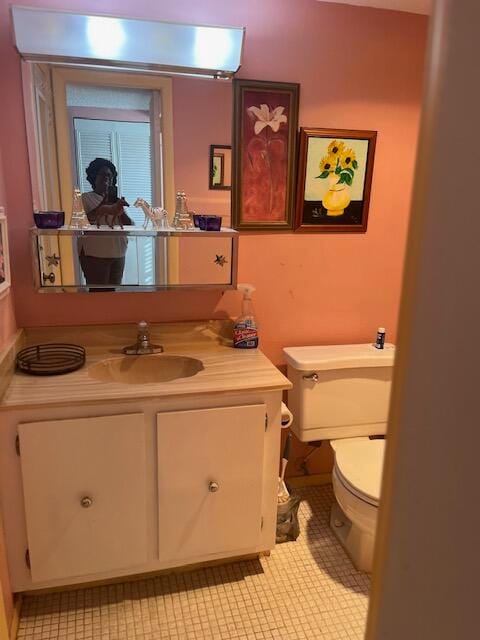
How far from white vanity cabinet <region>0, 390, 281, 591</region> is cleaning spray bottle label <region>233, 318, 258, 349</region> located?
35 cm

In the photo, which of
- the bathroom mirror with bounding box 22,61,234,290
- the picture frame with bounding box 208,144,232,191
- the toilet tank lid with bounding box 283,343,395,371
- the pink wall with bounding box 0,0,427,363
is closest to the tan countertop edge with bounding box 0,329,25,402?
the pink wall with bounding box 0,0,427,363

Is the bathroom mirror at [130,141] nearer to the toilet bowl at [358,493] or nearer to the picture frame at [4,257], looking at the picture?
the picture frame at [4,257]

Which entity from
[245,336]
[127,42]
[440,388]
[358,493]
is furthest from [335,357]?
[440,388]

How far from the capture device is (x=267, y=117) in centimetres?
193

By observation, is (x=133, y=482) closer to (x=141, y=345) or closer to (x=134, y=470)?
(x=134, y=470)

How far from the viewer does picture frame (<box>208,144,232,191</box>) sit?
192 centimetres

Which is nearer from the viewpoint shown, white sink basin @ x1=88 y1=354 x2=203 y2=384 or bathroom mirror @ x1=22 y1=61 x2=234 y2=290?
bathroom mirror @ x1=22 y1=61 x2=234 y2=290

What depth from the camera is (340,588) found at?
72.5 inches

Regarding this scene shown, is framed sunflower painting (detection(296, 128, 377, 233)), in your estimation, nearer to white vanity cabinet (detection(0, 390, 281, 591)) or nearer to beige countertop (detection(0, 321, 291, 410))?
beige countertop (detection(0, 321, 291, 410))

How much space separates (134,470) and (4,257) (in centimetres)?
86

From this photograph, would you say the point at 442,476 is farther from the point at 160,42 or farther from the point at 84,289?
the point at 160,42

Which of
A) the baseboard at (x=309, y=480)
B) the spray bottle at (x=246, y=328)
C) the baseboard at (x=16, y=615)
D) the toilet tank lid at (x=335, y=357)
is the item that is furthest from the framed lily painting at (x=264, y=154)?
the baseboard at (x=16, y=615)

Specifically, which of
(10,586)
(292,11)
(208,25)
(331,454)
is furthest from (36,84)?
(331,454)

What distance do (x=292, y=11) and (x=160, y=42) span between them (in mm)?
545
